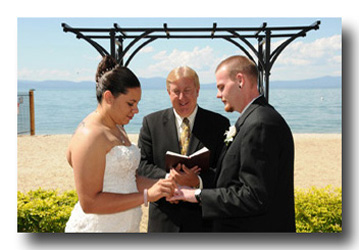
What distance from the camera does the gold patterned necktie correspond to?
3.73 m

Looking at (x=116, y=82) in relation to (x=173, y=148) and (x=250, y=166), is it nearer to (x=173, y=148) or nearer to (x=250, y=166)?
(x=173, y=148)

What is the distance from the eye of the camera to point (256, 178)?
269 centimetres

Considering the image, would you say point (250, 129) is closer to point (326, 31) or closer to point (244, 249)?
point (244, 249)

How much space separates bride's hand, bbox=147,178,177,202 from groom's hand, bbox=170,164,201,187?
10 centimetres

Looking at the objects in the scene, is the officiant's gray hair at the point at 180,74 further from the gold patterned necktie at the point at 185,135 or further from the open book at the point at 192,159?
the open book at the point at 192,159

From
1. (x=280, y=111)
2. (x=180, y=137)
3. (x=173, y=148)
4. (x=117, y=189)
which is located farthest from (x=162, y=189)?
(x=280, y=111)

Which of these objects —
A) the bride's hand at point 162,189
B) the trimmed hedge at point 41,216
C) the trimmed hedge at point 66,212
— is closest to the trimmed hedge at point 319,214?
the trimmed hedge at point 66,212

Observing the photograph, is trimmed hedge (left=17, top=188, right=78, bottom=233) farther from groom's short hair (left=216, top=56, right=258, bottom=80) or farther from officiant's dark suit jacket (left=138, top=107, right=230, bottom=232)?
groom's short hair (left=216, top=56, right=258, bottom=80)

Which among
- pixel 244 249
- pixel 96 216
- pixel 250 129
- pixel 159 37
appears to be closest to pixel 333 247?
pixel 244 249

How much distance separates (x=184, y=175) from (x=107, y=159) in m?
0.83

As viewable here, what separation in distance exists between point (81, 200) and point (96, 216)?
26 centimetres

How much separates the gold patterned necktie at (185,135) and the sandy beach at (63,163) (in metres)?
2.71
